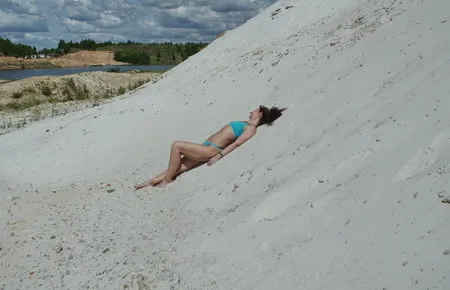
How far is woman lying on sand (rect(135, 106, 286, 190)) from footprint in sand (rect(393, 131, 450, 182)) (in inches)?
142

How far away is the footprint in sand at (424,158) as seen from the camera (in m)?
4.10

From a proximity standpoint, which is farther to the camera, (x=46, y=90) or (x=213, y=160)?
(x=46, y=90)

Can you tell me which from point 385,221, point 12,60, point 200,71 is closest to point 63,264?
point 385,221

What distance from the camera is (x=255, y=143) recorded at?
7367mm

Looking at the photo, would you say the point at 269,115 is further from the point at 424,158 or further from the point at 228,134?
the point at 424,158

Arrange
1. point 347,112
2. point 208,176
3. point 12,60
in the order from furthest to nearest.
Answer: point 12,60, point 208,176, point 347,112

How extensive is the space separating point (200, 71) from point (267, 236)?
8.86 metres

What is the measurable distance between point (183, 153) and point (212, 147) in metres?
0.46

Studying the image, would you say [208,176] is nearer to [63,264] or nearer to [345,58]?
[63,264]

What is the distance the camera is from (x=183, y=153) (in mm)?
7648

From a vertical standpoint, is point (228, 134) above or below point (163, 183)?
above

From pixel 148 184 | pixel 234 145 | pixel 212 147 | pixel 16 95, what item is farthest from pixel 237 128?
pixel 16 95

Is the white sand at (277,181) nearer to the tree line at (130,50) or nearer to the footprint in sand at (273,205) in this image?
the footprint in sand at (273,205)

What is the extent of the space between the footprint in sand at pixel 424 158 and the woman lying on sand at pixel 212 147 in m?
3.60
